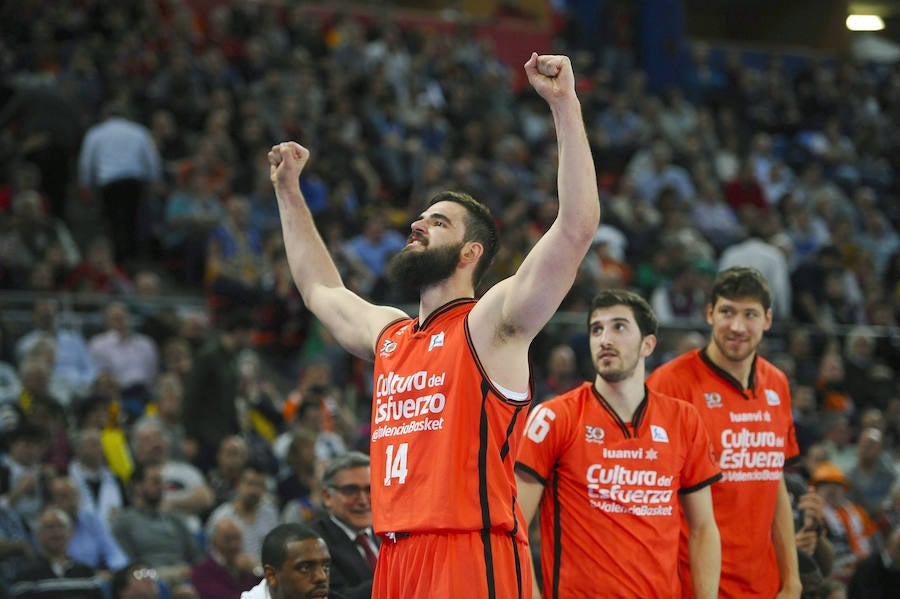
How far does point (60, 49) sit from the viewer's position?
15539mm

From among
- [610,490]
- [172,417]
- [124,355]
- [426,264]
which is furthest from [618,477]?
[124,355]

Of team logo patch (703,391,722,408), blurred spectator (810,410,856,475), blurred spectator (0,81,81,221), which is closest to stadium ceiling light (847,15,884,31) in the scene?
blurred spectator (810,410,856,475)

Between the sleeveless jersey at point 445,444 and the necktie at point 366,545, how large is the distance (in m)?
2.05

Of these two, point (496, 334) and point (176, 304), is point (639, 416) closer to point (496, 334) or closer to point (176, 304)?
point (496, 334)

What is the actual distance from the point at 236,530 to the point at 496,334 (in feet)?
16.4

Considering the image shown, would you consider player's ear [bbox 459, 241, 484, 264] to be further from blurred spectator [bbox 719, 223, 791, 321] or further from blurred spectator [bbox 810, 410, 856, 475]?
blurred spectator [bbox 719, 223, 791, 321]

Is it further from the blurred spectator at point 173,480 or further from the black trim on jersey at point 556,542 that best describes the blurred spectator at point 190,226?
the black trim on jersey at point 556,542

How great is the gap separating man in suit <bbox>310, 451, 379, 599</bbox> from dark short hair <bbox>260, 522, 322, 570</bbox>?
0.67 metres

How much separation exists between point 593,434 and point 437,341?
132 centimetres

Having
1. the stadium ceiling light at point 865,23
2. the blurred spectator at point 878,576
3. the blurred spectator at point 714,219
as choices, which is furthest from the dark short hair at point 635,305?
the stadium ceiling light at point 865,23

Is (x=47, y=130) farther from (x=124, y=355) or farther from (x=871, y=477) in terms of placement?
(x=871, y=477)

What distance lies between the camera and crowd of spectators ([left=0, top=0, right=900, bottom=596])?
33.9ft

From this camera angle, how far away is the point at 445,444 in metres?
4.37

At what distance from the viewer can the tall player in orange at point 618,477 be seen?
17.8 feet
